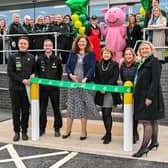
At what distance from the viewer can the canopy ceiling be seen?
1319cm

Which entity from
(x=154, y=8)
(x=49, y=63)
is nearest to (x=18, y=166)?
(x=49, y=63)

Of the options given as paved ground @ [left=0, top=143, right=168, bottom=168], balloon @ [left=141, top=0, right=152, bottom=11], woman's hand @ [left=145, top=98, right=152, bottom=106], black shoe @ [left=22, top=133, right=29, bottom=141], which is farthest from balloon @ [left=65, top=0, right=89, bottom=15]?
woman's hand @ [left=145, top=98, right=152, bottom=106]

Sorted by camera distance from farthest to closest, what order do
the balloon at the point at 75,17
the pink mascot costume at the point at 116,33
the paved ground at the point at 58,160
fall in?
the balloon at the point at 75,17 → the pink mascot costume at the point at 116,33 → the paved ground at the point at 58,160

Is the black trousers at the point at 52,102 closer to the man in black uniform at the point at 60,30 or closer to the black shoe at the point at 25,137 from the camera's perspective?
the black shoe at the point at 25,137

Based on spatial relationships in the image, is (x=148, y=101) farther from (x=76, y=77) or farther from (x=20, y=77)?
(x=20, y=77)

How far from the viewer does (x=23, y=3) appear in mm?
13695

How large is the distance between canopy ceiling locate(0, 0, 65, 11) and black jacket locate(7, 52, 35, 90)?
7.78 meters

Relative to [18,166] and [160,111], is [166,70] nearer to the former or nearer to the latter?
[160,111]

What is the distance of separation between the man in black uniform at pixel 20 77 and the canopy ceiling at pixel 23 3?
774cm

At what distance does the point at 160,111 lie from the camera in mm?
4723

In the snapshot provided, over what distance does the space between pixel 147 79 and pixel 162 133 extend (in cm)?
197

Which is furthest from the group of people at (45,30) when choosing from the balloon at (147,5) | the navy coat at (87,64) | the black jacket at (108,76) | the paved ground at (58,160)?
the paved ground at (58,160)

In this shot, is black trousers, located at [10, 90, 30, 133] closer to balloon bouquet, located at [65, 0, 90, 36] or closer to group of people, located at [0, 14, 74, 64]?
balloon bouquet, located at [65, 0, 90, 36]

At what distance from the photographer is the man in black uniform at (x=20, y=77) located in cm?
565
